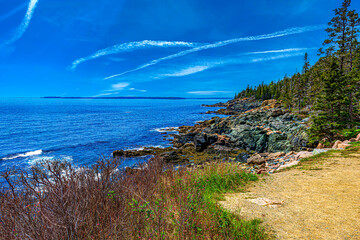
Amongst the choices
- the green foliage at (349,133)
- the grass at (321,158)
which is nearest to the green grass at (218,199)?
the grass at (321,158)

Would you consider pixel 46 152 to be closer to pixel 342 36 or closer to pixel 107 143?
pixel 107 143

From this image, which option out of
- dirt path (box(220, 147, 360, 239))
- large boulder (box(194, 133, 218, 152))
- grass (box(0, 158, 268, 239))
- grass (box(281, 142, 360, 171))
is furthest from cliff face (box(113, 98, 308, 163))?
grass (box(0, 158, 268, 239))

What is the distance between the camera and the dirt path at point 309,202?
4426 millimetres

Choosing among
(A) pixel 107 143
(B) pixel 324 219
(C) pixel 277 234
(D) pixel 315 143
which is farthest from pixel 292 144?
(A) pixel 107 143

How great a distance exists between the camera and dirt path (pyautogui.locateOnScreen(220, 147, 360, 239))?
174 inches

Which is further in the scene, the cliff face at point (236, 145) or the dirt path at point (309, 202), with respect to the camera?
the cliff face at point (236, 145)

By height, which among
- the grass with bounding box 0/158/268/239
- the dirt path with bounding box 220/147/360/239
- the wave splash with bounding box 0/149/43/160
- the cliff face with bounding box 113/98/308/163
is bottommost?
the wave splash with bounding box 0/149/43/160

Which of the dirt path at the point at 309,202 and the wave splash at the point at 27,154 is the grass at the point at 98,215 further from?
the wave splash at the point at 27,154

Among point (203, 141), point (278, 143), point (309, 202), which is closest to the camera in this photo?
point (309, 202)

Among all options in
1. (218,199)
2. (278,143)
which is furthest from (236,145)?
(218,199)

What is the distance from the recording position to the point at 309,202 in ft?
19.5

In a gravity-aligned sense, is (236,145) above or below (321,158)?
below

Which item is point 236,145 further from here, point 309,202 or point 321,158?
point 309,202

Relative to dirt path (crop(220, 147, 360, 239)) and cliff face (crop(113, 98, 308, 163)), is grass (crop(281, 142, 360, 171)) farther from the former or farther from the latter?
cliff face (crop(113, 98, 308, 163))
